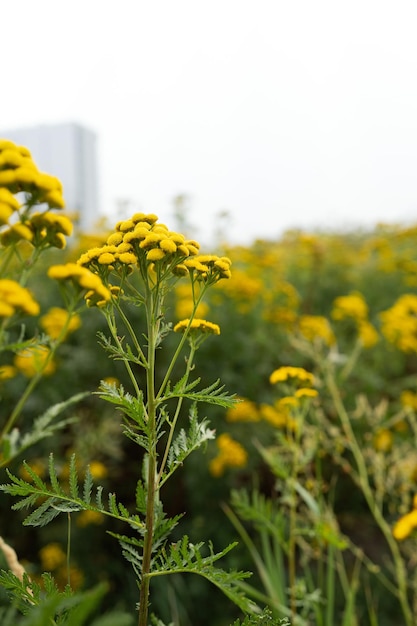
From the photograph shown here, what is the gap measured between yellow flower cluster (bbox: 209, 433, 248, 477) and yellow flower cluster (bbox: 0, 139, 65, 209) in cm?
246

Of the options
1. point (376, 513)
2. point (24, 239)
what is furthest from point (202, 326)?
point (376, 513)

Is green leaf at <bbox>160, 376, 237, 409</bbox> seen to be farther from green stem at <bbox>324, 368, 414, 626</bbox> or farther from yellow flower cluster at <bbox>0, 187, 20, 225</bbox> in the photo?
green stem at <bbox>324, 368, 414, 626</bbox>

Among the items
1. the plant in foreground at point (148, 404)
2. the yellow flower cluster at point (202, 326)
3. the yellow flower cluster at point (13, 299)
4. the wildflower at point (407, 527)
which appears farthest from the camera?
the wildflower at point (407, 527)

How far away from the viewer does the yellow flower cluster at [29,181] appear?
783mm

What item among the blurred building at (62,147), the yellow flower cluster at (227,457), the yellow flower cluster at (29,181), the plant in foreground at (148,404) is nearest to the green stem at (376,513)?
the yellow flower cluster at (227,457)

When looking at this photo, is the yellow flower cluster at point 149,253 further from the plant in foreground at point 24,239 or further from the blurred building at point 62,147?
the blurred building at point 62,147

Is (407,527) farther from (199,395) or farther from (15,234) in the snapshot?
(15,234)

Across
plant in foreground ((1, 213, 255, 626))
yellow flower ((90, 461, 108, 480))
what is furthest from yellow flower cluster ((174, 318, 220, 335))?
yellow flower ((90, 461, 108, 480))

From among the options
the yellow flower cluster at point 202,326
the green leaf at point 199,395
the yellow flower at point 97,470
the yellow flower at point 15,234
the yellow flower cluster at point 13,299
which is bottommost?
the yellow flower at point 97,470

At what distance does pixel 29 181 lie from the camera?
786 millimetres

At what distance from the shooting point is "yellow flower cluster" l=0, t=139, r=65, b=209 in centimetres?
78

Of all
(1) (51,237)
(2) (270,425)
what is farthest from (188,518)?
(1) (51,237)

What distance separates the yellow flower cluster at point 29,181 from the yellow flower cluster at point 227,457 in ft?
8.08

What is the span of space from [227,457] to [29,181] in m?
2.51
